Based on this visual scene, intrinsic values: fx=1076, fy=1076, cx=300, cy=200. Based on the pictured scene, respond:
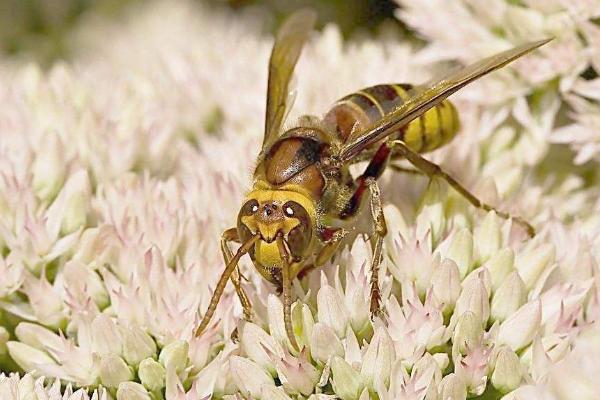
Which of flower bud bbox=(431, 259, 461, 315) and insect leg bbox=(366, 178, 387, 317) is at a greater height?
insect leg bbox=(366, 178, 387, 317)

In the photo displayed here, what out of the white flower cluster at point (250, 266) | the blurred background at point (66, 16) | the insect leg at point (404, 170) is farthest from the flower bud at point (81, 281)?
the blurred background at point (66, 16)

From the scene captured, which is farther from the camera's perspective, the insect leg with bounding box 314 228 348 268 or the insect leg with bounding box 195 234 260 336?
the insect leg with bounding box 314 228 348 268

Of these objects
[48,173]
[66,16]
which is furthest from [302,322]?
[66,16]

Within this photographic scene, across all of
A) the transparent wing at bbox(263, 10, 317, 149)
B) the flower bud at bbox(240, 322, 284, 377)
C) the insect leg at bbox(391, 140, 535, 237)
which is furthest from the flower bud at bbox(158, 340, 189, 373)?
the insect leg at bbox(391, 140, 535, 237)

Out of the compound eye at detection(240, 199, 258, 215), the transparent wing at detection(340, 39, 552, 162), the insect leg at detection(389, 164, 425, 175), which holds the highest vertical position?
the transparent wing at detection(340, 39, 552, 162)

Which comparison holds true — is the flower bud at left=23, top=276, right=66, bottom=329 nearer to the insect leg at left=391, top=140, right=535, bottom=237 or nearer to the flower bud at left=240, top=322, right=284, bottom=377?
the flower bud at left=240, top=322, right=284, bottom=377

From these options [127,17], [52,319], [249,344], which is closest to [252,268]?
[249,344]

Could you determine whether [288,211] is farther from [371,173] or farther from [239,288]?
[371,173]
